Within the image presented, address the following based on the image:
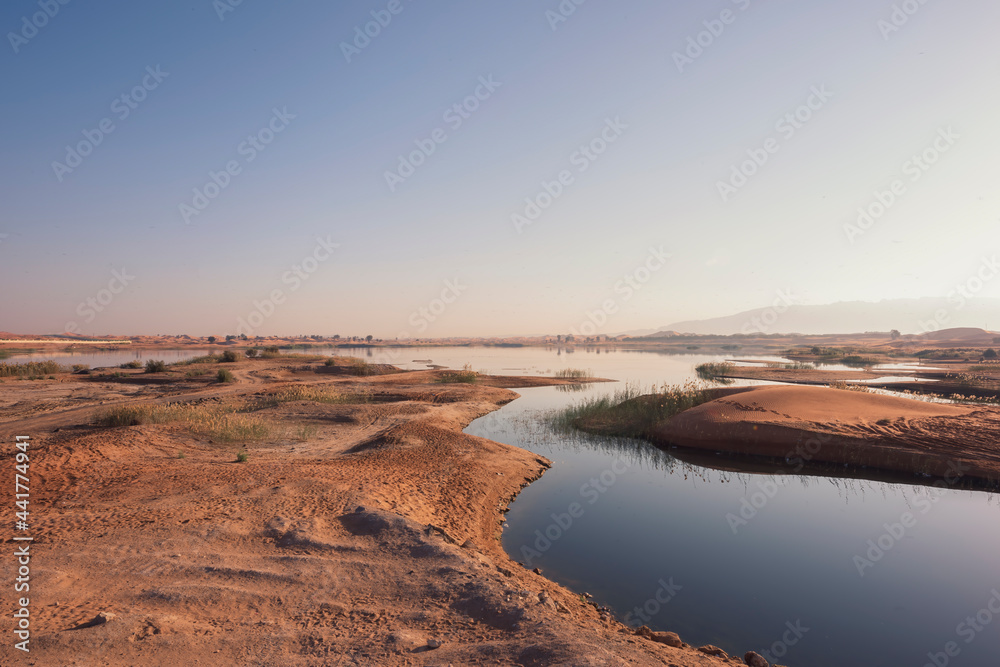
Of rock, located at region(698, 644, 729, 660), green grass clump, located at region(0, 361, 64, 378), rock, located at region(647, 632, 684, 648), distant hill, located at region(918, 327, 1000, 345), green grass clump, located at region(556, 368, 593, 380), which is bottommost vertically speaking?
rock, located at region(698, 644, 729, 660)

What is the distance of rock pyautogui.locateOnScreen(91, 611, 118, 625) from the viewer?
416 centimetres

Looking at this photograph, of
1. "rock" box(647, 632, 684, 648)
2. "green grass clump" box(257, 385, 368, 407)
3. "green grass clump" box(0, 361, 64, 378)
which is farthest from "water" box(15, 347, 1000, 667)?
"green grass clump" box(0, 361, 64, 378)

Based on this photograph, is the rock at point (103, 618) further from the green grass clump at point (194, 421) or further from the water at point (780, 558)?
the green grass clump at point (194, 421)

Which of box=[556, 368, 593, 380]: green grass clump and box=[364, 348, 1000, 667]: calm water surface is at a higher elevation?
box=[556, 368, 593, 380]: green grass clump

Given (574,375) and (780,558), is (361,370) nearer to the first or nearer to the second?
(574,375)

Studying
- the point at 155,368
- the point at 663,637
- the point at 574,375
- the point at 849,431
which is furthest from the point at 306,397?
the point at 574,375

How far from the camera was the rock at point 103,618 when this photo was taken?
4.16 m

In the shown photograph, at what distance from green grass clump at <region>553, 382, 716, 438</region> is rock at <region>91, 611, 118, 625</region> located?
1514 centimetres

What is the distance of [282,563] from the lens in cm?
570

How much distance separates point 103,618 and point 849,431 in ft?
55.3

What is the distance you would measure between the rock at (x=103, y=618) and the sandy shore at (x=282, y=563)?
0.12ft

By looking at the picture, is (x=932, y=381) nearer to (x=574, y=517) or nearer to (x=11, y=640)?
(x=574, y=517)

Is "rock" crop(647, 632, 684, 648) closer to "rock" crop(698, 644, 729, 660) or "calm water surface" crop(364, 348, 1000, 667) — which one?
"rock" crop(698, 644, 729, 660)

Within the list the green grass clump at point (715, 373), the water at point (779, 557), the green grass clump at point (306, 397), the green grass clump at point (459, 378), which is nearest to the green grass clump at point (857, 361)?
the green grass clump at point (715, 373)
